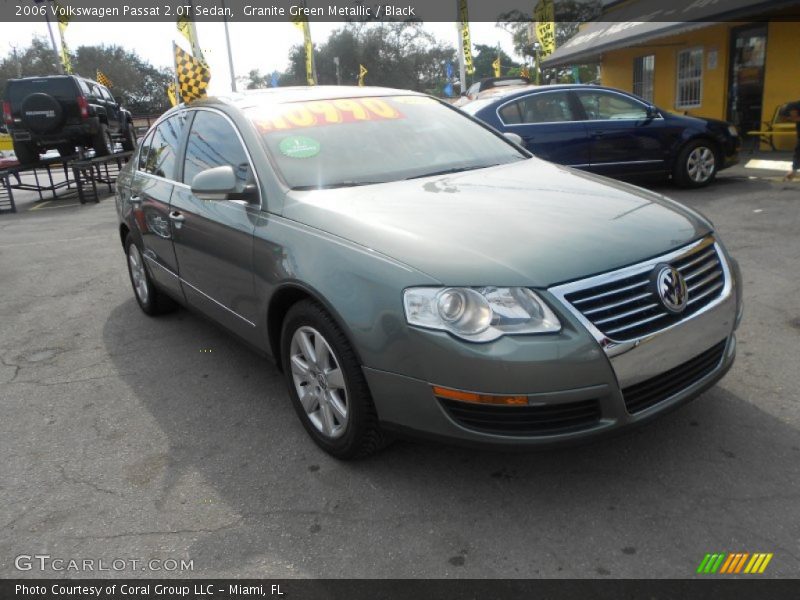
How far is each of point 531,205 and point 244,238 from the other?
4.72 feet

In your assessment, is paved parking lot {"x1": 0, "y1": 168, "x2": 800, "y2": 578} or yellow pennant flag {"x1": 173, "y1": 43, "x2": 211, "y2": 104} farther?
yellow pennant flag {"x1": 173, "y1": 43, "x2": 211, "y2": 104}

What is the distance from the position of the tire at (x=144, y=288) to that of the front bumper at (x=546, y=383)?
10.4ft

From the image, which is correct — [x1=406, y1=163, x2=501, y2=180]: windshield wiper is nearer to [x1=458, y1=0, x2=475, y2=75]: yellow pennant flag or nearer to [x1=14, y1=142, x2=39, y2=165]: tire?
[x1=14, y1=142, x2=39, y2=165]: tire

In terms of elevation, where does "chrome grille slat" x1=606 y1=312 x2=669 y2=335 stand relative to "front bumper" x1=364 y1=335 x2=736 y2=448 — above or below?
above

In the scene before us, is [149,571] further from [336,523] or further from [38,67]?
[38,67]

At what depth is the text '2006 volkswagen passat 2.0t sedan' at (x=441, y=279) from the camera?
7.73 ft

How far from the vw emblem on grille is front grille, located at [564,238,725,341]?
0.07ft

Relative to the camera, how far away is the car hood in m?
2.45

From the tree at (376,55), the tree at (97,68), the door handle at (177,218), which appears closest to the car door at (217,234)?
the door handle at (177,218)

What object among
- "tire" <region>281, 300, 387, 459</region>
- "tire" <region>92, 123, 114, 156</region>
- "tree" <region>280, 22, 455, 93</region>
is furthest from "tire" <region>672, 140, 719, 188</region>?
"tree" <region>280, 22, 455, 93</region>

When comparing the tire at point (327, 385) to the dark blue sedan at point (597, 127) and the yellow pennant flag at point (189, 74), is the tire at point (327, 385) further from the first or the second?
the yellow pennant flag at point (189, 74)

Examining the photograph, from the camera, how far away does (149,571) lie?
242 cm

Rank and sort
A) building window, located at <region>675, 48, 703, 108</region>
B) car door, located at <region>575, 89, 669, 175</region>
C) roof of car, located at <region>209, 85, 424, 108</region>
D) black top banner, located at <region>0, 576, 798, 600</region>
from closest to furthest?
black top banner, located at <region>0, 576, 798, 600</region>
roof of car, located at <region>209, 85, 424, 108</region>
car door, located at <region>575, 89, 669, 175</region>
building window, located at <region>675, 48, 703, 108</region>

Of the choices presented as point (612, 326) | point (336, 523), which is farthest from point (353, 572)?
point (612, 326)
